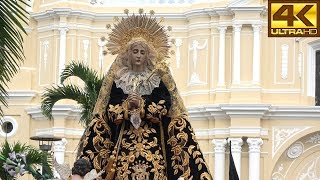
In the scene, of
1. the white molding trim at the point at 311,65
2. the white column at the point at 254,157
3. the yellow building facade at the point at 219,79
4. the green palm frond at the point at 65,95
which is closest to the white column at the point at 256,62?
the yellow building facade at the point at 219,79

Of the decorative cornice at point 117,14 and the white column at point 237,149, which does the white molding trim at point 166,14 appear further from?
the white column at point 237,149

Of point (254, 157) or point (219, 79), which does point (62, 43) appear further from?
point (254, 157)

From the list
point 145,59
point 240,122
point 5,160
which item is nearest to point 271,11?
point 145,59

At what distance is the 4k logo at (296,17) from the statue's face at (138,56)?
3.84m

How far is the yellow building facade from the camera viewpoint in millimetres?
48531

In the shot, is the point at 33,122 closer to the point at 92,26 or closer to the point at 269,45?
the point at 92,26

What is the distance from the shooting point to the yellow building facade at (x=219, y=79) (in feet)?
159

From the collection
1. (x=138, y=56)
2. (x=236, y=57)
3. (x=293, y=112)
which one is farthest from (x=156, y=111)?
(x=236, y=57)

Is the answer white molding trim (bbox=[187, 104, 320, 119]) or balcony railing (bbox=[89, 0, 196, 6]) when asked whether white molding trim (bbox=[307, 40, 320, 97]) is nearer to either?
white molding trim (bbox=[187, 104, 320, 119])

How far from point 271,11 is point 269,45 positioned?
35.0 metres

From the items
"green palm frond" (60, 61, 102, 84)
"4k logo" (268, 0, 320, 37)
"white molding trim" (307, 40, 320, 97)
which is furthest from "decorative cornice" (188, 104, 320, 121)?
"4k logo" (268, 0, 320, 37)

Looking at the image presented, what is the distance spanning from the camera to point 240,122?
48.2m

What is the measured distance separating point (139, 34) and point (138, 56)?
25cm

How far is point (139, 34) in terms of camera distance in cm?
1130
